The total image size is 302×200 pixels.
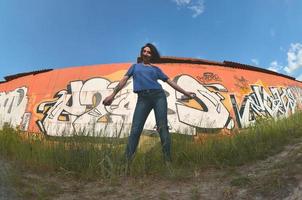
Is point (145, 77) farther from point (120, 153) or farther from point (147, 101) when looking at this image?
point (120, 153)

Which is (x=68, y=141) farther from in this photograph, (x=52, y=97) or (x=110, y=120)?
(x=52, y=97)

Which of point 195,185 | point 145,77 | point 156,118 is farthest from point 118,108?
point 195,185

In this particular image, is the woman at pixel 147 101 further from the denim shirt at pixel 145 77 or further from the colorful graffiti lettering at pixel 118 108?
the colorful graffiti lettering at pixel 118 108

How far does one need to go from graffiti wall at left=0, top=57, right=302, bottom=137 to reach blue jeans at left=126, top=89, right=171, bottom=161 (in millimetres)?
7820

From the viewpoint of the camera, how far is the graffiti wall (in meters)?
14.8

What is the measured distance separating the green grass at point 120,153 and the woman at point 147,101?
0.73 feet

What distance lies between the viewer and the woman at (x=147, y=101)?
226 inches

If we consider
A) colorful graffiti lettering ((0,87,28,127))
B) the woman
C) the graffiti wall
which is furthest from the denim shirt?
colorful graffiti lettering ((0,87,28,127))

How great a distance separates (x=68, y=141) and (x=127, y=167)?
3.80ft

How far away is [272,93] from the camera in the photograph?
59.7 feet

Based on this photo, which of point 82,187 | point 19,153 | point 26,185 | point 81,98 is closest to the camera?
point 26,185

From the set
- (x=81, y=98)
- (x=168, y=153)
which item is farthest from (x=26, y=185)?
(x=81, y=98)

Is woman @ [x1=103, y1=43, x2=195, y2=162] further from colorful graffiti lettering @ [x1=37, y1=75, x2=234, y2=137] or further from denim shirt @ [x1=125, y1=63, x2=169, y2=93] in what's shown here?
colorful graffiti lettering @ [x1=37, y1=75, x2=234, y2=137]

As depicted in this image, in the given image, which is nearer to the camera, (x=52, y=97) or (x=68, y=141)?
(x=68, y=141)
